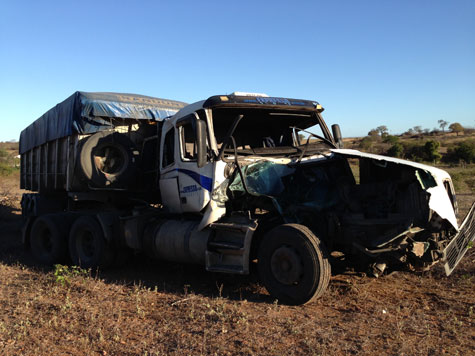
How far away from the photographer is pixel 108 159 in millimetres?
7723

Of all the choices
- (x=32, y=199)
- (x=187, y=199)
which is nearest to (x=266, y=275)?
(x=187, y=199)

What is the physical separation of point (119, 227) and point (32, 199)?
12.7 ft

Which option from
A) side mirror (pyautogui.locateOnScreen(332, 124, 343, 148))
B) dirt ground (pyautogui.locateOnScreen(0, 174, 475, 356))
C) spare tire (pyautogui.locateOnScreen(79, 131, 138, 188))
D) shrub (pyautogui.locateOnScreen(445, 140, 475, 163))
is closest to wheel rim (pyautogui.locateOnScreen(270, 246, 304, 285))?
dirt ground (pyautogui.locateOnScreen(0, 174, 475, 356))

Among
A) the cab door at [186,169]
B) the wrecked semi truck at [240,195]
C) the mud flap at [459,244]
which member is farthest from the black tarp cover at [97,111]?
the mud flap at [459,244]

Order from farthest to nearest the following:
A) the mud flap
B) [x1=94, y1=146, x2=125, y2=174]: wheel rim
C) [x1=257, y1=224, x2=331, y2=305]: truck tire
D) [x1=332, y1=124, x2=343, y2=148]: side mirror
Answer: [x1=94, y1=146, x2=125, y2=174]: wheel rim, [x1=332, y1=124, x2=343, y2=148]: side mirror, the mud flap, [x1=257, y1=224, x2=331, y2=305]: truck tire

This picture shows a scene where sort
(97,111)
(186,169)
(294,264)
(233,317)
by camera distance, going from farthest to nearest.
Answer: (97,111) → (186,169) → (294,264) → (233,317)

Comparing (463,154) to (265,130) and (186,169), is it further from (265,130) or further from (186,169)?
(186,169)

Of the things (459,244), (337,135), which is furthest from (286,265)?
(337,135)

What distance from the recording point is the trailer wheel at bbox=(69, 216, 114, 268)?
23.3 ft

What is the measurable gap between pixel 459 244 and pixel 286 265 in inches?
86.2

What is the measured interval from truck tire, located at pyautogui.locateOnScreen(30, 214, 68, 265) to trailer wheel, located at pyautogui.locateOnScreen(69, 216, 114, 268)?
1.41 feet

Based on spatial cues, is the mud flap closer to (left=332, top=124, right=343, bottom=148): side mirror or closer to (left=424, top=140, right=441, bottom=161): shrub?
(left=332, top=124, right=343, bottom=148): side mirror

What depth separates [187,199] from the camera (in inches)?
244

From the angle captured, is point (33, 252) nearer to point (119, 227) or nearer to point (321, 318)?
point (119, 227)
